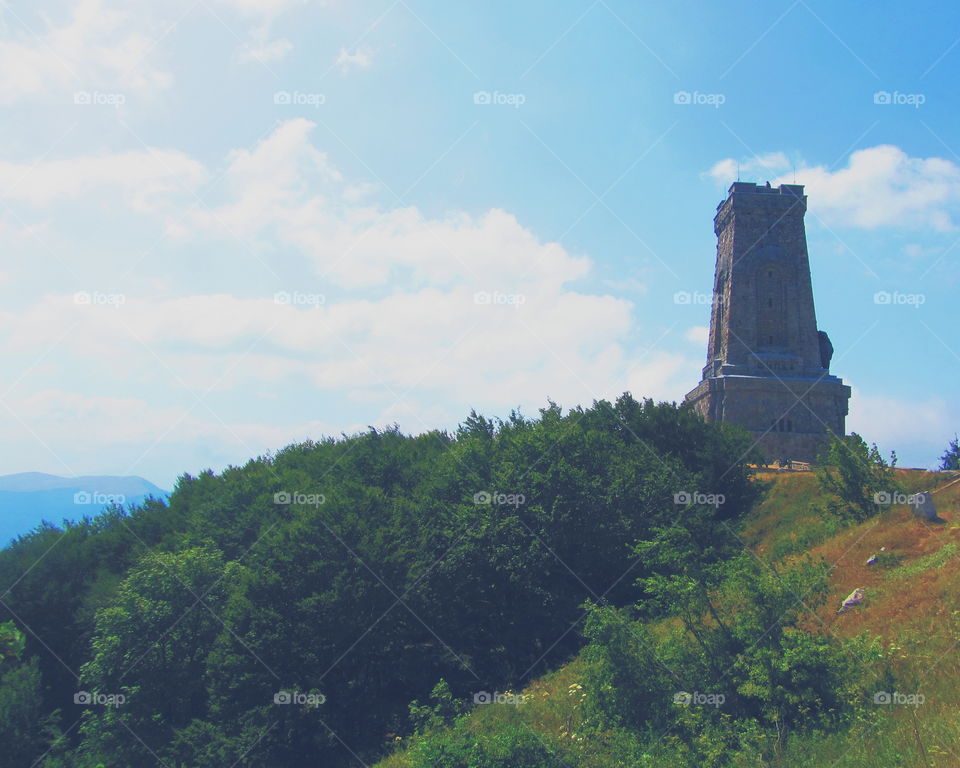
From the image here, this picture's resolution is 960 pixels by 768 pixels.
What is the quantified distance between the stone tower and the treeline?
13880 mm

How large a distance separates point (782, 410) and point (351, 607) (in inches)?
1235

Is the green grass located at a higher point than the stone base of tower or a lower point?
lower

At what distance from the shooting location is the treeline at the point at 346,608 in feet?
63.8

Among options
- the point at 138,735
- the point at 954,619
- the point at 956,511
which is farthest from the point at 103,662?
the point at 956,511

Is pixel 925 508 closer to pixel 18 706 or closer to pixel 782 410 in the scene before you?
pixel 782 410

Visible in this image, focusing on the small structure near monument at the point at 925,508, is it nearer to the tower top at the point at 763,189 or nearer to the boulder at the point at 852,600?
the boulder at the point at 852,600

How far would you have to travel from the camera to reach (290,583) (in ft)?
69.5

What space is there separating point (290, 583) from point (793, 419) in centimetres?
3297

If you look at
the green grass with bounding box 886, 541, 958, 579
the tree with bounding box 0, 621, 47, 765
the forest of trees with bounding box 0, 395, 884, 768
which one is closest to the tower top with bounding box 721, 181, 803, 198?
the forest of trees with bounding box 0, 395, 884, 768

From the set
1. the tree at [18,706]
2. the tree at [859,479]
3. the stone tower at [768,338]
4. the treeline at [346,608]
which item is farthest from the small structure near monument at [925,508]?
the tree at [18,706]

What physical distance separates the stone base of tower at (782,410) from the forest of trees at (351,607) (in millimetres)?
12992

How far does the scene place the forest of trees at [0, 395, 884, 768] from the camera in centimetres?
1927

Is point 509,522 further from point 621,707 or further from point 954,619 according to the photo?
point 954,619

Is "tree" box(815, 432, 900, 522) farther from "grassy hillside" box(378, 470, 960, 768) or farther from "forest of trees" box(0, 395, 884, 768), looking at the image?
"forest of trees" box(0, 395, 884, 768)
